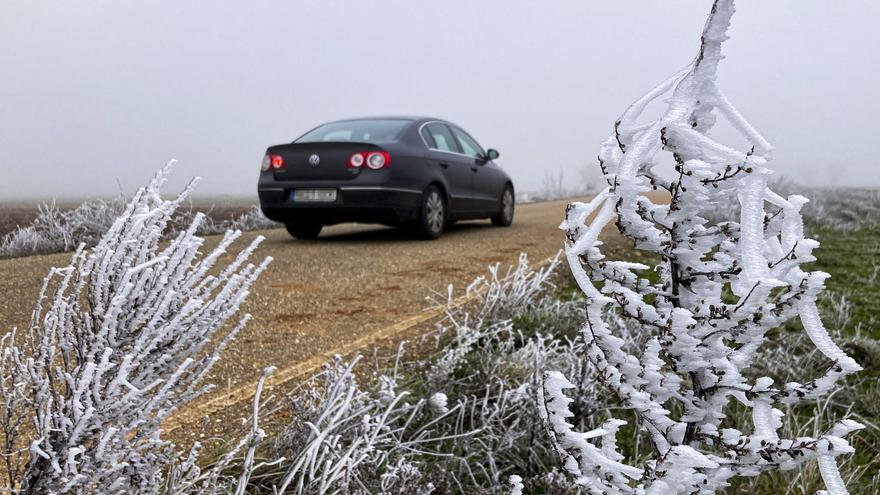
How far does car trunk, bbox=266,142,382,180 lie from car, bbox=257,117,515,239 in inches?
0.4

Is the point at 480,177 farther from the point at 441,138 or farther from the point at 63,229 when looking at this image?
the point at 63,229

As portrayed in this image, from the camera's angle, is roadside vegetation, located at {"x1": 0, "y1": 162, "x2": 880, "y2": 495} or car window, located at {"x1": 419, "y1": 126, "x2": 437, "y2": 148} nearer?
roadside vegetation, located at {"x1": 0, "y1": 162, "x2": 880, "y2": 495}

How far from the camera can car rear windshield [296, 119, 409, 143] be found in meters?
8.35

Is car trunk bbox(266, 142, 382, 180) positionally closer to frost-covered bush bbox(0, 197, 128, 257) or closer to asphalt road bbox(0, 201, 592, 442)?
asphalt road bbox(0, 201, 592, 442)

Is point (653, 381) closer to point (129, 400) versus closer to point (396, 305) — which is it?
point (129, 400)

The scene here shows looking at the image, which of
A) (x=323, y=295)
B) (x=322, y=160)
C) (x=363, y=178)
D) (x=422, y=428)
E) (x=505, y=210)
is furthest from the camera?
(x=505, y=210)

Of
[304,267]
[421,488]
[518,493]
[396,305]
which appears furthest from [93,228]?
[518,493]

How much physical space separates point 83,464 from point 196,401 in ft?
3.88

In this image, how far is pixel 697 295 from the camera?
1.01 m

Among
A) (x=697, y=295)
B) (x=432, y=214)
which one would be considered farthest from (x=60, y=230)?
(x=697, y=295)

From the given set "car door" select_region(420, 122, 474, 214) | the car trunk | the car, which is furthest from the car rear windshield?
"car door" select_region(420, 122, 474, 214)

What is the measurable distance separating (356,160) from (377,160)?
0.23 metres

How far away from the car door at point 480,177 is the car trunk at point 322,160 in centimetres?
212

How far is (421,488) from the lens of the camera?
79.8 inches
